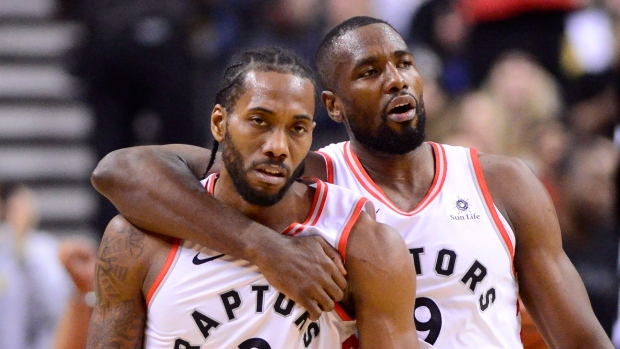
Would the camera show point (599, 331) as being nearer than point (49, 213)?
Yes

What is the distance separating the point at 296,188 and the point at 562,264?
1054 mm

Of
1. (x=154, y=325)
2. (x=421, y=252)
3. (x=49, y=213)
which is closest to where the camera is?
(x=154, y=325)

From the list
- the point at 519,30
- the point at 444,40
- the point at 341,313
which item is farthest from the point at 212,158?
the point at 444,40

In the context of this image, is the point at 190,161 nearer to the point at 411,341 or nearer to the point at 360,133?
the point at 360,133

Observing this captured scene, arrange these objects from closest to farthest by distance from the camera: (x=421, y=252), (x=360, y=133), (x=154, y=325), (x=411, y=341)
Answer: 1. (x=411, y=341)
2. (x=154, y=325)
3. (x=421, y=252)
4. (x=360, y=133)

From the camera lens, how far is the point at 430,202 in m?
3.83

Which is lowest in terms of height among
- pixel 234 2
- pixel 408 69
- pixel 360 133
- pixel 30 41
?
pixel 30 41

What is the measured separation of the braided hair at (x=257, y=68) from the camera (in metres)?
3.45

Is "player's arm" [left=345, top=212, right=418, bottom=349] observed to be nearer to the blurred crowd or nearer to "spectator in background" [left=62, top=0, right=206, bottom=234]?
the blurred crowd

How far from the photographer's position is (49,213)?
29.7 feet

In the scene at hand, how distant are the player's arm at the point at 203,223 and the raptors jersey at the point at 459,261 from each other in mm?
477

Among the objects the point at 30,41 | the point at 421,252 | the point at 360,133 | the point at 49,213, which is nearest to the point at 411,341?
the point at 421,252

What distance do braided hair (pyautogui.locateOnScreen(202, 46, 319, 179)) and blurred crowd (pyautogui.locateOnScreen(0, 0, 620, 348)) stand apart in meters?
3.42

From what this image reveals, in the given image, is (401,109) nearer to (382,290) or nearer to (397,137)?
(397,137)
